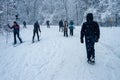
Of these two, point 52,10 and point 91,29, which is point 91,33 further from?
point 52,10

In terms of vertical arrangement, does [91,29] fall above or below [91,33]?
Result: above

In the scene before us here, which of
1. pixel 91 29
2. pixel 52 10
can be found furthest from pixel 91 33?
pixel 52 10

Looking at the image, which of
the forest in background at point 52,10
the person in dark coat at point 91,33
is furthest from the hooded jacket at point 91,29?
the forest in background at point 52,10

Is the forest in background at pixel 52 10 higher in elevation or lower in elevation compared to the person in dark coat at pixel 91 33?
higher

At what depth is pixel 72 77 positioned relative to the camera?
8.54 m

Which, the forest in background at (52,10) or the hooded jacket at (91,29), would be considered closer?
the hooded jacket at (91,29)

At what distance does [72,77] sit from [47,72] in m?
1.35

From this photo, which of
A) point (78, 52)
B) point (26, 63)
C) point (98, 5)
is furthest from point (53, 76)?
point (98, 5)

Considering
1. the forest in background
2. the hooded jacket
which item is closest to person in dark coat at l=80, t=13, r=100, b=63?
the hooded jacket

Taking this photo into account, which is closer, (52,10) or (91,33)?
(91,33)

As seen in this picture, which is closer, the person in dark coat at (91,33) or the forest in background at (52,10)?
the person in dark coat at (91,33)

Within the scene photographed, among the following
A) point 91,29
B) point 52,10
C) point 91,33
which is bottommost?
point 91,33

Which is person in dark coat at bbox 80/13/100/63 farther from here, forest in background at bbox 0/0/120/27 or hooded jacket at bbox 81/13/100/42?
forest in background at bbox 0/0/120/27

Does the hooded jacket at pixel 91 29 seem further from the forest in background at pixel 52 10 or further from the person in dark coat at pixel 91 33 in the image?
the forest in background at pixel 52 10
